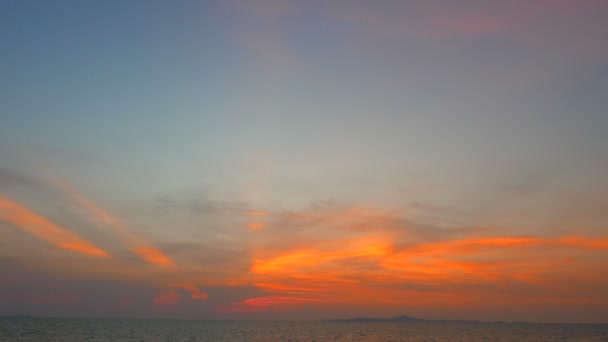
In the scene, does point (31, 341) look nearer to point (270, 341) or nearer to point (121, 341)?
point (121, 341)

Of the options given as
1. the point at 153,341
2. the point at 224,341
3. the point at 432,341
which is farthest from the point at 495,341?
the point at 153,341

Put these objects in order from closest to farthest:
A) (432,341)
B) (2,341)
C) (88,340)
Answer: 1. (2,341)
2. (88,340)
3. (432,341)

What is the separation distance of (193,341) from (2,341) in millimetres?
46845

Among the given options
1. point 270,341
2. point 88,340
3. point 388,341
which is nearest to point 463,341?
point 388,341

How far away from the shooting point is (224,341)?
134375 millimetres

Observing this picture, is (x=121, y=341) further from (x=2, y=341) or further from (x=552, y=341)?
(x=552, y=341)

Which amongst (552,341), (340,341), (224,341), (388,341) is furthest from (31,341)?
(552,341)

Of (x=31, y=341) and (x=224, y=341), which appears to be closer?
(x=31, y=341)

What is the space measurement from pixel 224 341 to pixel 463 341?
75.0 metres

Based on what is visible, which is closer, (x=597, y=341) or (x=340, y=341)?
(x=340, y=341)

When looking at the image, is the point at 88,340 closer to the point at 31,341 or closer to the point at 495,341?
the point at 31,341

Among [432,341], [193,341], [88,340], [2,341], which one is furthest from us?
[432,341]

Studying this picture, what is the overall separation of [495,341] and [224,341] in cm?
8296

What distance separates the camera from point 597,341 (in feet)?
474
